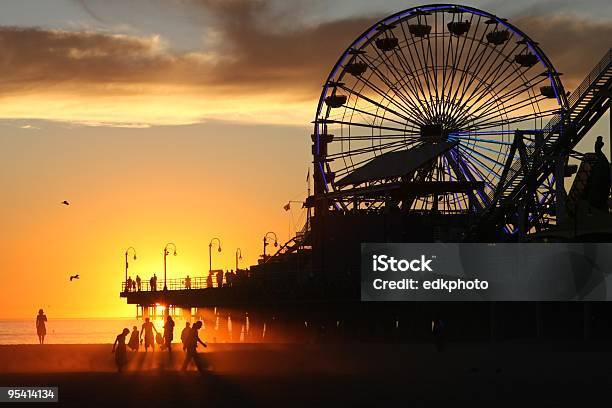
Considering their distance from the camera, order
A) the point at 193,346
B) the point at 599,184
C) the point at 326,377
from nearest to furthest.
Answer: the point at 326,377 < the point at 193,346 < the point at 599,184

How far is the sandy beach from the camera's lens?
3128 centimetres

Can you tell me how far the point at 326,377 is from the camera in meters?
38.6

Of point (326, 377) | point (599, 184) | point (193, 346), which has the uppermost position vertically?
point (599, 184)

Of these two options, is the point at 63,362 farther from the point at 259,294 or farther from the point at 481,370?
the point at 259,294

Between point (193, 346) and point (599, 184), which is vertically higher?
point (599, 184)

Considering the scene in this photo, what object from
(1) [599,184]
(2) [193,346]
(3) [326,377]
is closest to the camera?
(3) [326,377]

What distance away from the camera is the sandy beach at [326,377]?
1232 inches

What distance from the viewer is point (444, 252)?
7944 centimetres

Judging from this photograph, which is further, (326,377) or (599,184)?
(599,184)

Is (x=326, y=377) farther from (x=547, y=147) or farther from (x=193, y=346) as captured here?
(x=547, y=147)

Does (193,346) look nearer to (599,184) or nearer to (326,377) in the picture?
(326,377)

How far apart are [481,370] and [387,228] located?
167ft

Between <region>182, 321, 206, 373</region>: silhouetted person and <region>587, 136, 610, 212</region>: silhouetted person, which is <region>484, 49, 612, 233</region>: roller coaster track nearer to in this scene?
<region>587, 136, 610, 212</region>: silhouetted person

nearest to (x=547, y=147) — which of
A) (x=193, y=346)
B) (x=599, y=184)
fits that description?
(x=599, y=184)
